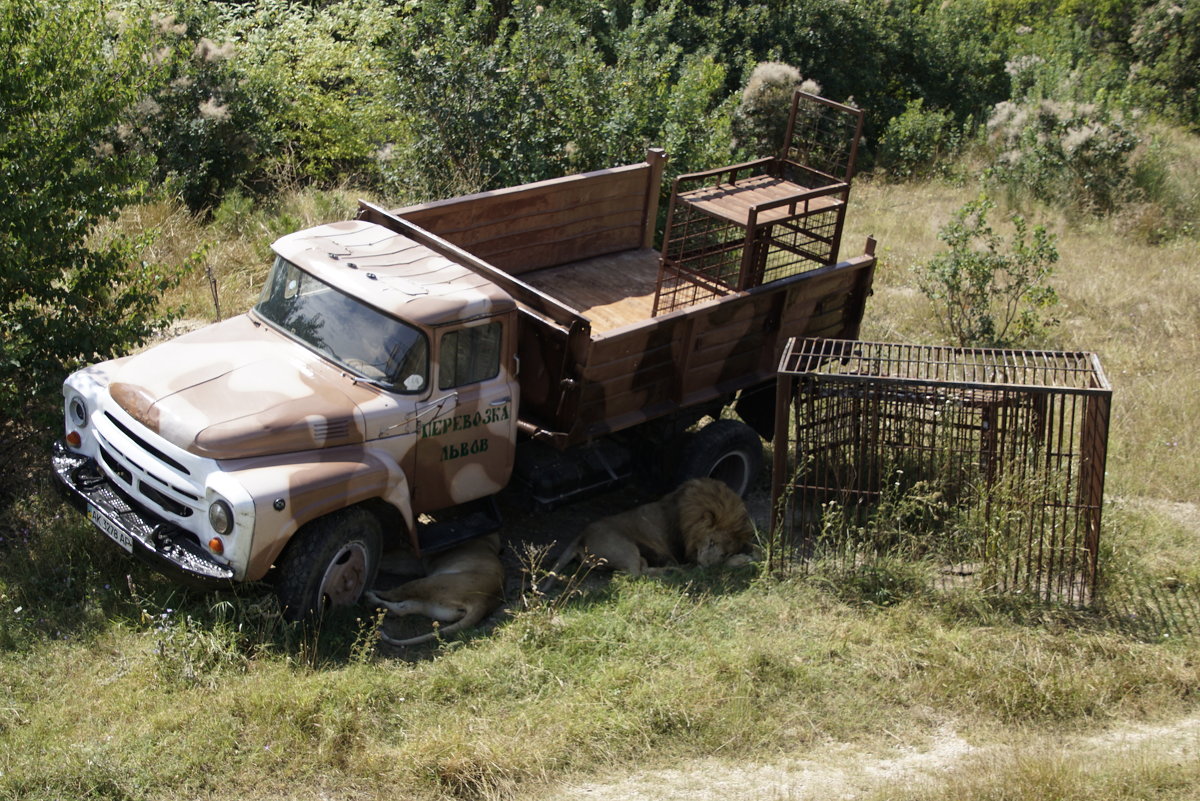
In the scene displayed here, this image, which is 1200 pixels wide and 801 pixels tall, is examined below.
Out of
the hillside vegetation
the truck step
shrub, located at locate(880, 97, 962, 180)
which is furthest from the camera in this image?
shrub, located at locate(880, 97, 962, 180)

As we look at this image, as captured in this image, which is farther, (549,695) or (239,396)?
(239,396)

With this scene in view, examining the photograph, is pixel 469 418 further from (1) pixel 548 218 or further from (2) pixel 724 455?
(1) pixel 548 218

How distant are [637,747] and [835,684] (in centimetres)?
125

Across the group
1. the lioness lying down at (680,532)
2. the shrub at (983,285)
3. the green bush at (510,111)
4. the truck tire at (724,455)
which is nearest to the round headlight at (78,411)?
the lioness lying down at (680,532)

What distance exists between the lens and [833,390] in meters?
7.37

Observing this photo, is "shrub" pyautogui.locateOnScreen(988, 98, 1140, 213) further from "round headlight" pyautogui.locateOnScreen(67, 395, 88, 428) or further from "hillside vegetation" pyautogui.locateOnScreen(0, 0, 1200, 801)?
"round headlight" pyautogui.locateOnScreen(67, 395, 88, 428)

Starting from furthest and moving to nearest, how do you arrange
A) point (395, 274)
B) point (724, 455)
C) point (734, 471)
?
point (734, 471), point (724, 455), point (395, 274)

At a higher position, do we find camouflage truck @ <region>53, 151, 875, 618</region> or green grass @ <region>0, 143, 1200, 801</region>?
camouflage truck @ <region>53, 151, 875, 618</region>

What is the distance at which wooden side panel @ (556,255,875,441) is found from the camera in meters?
7.36

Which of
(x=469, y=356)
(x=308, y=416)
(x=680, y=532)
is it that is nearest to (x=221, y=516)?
(x=308, y=416)

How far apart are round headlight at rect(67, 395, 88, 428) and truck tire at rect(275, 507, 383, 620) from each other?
1.43m

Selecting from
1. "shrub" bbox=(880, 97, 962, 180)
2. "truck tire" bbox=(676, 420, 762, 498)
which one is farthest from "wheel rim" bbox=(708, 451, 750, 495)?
"shrub" bbox=(880, 97, 962, 180)

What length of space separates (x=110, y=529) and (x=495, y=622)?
212 centimetres

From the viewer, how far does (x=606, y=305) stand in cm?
881
